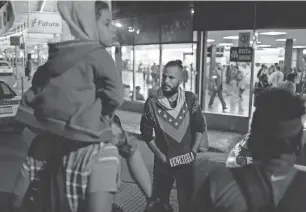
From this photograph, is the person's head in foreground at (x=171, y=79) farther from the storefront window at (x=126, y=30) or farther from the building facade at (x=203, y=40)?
the storefront window at (x=126, y=30)

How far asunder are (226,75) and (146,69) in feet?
14.2

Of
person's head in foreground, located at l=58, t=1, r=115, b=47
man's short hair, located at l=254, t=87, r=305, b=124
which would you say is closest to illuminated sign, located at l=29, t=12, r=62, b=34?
person's head in foreground, located at l=58, t=1, r=115, b=47

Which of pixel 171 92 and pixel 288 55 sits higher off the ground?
pixel 288 55

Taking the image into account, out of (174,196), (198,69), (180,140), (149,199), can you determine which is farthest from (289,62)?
(149,199)

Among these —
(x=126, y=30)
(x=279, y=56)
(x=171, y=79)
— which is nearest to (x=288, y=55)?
(x=279, y=56)

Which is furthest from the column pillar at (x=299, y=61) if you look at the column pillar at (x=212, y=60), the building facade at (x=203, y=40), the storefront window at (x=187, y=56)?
the storefront window at (x=187, y=56)

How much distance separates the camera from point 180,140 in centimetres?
332

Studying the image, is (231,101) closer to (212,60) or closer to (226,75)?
(226,75)

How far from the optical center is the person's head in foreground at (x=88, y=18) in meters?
1.69

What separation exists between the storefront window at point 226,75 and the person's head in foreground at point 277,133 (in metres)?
9.47

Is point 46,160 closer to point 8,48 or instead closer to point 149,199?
point 149,199

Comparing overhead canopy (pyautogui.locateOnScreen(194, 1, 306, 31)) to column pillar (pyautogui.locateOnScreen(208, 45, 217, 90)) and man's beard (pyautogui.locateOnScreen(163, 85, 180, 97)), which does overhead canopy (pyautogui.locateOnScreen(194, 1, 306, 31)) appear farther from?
man's beard (pyautogui.locateOnScreen(163, 85, 180, 97))

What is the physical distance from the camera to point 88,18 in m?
1.70

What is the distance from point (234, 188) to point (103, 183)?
57cm
